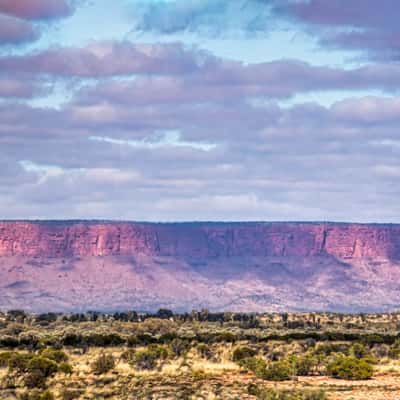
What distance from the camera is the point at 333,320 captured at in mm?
98750

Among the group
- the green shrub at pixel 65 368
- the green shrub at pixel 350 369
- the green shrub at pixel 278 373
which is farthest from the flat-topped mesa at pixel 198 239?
the green shrub at pixel 278 373

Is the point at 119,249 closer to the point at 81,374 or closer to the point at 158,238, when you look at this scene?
the point at 158,238

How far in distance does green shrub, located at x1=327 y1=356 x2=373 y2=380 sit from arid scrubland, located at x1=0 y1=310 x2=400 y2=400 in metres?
0.04

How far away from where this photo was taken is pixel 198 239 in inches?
7731

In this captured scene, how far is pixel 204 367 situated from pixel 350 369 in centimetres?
690

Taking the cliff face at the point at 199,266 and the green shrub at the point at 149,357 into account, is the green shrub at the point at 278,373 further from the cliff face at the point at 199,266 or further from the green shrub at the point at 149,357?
the cliff face at the point at 199,266

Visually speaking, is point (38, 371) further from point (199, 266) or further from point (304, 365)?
point (199, 266)

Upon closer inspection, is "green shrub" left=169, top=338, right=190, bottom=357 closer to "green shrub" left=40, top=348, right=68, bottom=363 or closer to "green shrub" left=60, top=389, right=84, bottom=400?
"green shrub" left=40, top=348, right=68, bottom=363

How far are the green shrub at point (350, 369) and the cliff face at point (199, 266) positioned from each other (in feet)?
373

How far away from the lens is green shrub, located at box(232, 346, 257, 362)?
174 feet

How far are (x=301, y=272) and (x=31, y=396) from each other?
148102 mm

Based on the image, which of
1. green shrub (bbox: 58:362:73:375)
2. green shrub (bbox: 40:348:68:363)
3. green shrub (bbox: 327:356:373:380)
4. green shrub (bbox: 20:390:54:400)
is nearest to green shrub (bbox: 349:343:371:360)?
green shrub (bbox: 327:356:373:380)

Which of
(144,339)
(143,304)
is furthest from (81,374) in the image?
(143,304)

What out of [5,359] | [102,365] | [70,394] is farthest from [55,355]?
[70,394]
